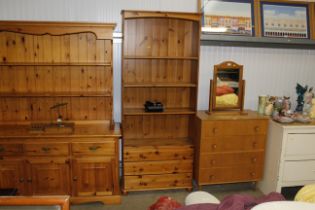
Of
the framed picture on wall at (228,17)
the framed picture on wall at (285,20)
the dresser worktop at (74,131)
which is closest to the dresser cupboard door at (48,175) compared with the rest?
the dresser worktop at (74,131)

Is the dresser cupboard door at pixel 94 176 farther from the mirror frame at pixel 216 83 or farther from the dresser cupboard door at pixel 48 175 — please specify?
the mirror frame at pixel 216 83

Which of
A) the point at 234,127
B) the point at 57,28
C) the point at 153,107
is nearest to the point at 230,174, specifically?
the point at 234,127

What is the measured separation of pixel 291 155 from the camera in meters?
2.83

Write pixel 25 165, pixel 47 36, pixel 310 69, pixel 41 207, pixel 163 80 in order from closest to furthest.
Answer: pixel 41 207
pixel 25 165
pixel 47 36
pixel 163 80
pixel 310 69

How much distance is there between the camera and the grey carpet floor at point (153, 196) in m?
2.72

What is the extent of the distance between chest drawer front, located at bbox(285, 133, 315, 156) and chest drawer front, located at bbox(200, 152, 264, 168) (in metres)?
0.30

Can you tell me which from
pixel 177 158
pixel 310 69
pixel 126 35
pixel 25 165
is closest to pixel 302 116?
pixel 310 69

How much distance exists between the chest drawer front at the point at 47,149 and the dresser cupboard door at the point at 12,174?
0.14 meters

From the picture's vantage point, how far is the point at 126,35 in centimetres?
293

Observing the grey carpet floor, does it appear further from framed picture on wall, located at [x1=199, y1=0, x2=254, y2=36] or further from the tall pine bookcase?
framed picture on wall, located at [x1=199, y1=0, x2=254, y2=36]

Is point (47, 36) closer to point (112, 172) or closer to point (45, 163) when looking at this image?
point (45, 163)

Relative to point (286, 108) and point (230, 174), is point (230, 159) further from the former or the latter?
point (286, 108)

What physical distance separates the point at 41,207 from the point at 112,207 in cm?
171

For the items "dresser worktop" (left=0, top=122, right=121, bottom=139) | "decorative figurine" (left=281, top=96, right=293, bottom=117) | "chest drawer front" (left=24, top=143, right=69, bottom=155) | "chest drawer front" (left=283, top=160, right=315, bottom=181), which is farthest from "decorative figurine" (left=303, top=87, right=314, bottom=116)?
"chest drawer front" (left=24, top=143, right=69, bottom=155)
